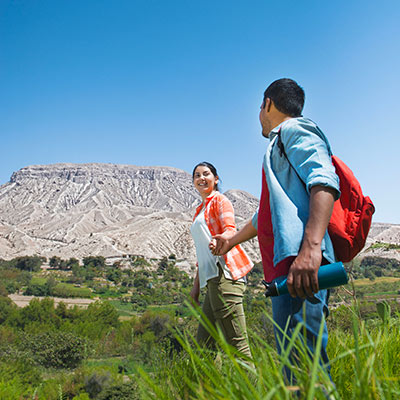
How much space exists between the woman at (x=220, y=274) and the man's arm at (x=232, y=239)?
0.31 meters

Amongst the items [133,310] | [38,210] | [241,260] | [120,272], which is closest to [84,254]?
[120,272]

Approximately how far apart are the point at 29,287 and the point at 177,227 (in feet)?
95.7

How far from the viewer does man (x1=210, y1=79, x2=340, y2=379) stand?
1216 mm

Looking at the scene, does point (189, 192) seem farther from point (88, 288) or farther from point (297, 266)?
point (297, 266)

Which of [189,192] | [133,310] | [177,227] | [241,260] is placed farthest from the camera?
[189,192]

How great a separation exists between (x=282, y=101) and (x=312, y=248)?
0.76 m

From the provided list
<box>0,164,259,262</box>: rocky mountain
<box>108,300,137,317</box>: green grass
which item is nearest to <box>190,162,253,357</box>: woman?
<box>108,300,137,317</box>: green grass

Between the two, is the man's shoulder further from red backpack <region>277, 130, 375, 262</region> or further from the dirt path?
the dirt path

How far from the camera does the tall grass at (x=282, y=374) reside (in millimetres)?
741

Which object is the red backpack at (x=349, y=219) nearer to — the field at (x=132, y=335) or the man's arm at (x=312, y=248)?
the man's arm at (x=312, y=248)

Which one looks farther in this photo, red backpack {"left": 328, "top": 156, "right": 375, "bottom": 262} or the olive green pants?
the olive green pants

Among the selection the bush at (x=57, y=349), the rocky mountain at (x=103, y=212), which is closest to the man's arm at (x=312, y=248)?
the bush at (x=57, y=349)

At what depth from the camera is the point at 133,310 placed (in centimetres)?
4431

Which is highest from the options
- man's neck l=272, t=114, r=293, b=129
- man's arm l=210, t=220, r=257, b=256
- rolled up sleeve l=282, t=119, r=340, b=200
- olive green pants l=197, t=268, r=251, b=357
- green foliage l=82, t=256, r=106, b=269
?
man's neck l=272, t=114, r=293, b=129
